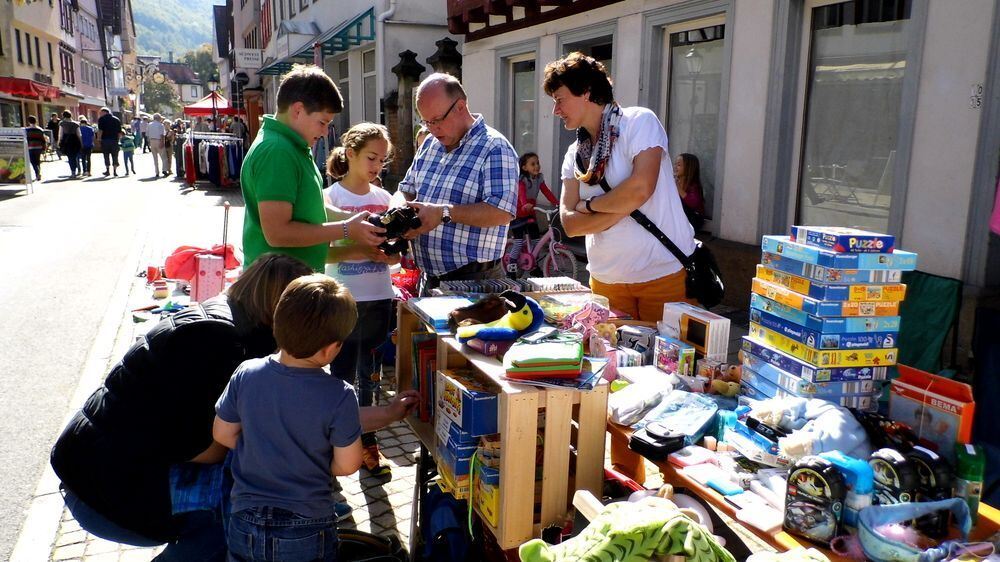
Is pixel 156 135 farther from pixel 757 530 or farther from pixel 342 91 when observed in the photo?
pixel 757 530

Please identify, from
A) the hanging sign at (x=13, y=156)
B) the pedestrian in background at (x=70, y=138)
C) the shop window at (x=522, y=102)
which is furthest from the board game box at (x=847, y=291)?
the pedestrian in background at (x=70, y=138)

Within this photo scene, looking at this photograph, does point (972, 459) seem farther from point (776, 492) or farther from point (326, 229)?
point (326, 229)

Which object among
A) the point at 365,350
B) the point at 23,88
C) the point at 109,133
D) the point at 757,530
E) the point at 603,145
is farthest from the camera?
the point at 23,88

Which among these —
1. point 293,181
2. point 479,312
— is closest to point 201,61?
point 293,181

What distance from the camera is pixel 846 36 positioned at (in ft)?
19.9

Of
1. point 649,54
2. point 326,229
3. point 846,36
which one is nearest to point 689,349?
point 326,229

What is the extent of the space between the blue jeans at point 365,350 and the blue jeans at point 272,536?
1.39 meters

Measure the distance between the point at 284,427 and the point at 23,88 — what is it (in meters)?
40.2

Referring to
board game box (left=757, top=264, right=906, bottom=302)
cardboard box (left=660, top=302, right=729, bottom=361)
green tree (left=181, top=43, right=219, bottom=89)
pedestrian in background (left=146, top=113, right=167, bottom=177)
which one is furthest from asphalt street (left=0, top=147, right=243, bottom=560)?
green tree (left=181, top=43, right=219, bottom=89)

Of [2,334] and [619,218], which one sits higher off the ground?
[619,218]

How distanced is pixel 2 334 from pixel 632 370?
20.4 ft

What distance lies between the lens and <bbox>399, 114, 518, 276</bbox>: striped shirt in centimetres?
341

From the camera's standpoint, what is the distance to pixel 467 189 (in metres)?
3.43

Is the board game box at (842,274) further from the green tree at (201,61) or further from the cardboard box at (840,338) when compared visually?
the green tree at (201,61)
